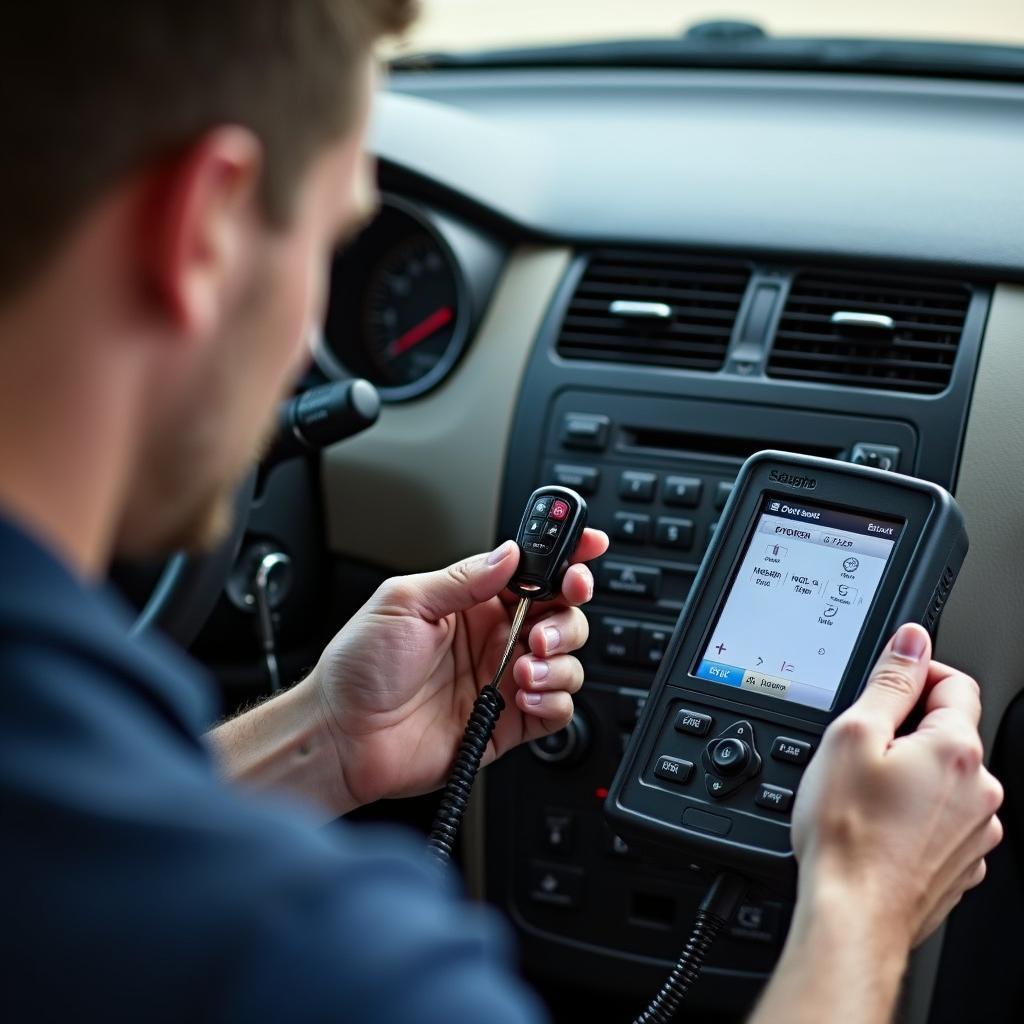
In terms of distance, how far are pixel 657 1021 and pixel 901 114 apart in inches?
49.7

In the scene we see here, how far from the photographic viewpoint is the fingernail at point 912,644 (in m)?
1.17

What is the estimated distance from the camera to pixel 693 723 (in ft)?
4.61

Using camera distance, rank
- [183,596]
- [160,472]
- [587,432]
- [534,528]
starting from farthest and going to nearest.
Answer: [587,432], [183,596], [534,528], [160,472]

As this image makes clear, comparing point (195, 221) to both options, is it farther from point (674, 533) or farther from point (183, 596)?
point (674, 533)

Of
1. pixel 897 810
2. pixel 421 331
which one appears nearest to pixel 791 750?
pixel 897 810

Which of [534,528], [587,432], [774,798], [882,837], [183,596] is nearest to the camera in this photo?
[882,837]

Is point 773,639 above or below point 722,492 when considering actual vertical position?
below

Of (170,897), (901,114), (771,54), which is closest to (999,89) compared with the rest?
(901,114)

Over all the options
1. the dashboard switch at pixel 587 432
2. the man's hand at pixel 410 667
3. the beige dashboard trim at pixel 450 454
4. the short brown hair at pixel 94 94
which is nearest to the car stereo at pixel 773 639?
the man's hand at pixel 410 667

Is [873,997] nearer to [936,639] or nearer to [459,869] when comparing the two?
[936,639]

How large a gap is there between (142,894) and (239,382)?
0.28 meters

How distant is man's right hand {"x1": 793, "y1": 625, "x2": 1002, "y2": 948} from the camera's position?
103cm

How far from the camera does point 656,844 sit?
1.37m

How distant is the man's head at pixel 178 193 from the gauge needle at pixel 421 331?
1.32 meters
